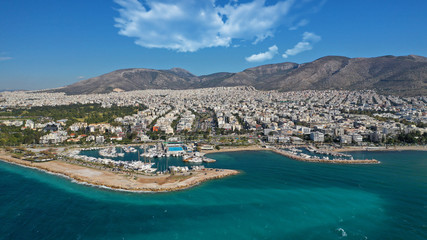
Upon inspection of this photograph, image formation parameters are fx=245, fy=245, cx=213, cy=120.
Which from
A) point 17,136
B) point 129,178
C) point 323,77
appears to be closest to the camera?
point 129,178

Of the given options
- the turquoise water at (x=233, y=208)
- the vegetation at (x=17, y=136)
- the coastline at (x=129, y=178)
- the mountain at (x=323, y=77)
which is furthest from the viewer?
the mountain at (x=323, y=77)

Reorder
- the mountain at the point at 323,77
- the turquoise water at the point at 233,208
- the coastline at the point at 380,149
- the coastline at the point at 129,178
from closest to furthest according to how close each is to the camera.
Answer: the turquoise water at the point at 233,208, the coastline at the point at 129,178, the coastline at the point at 380,149, the mountain at the point at 323,77

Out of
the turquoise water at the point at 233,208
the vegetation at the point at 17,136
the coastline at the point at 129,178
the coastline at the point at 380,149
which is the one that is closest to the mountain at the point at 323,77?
the coastline at the point at 380,149

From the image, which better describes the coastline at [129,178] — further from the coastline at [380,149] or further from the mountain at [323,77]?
the mountain at [323,77]

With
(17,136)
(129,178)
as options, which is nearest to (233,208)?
(129,178)

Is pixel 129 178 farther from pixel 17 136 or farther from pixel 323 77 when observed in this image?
pixel 323 77
